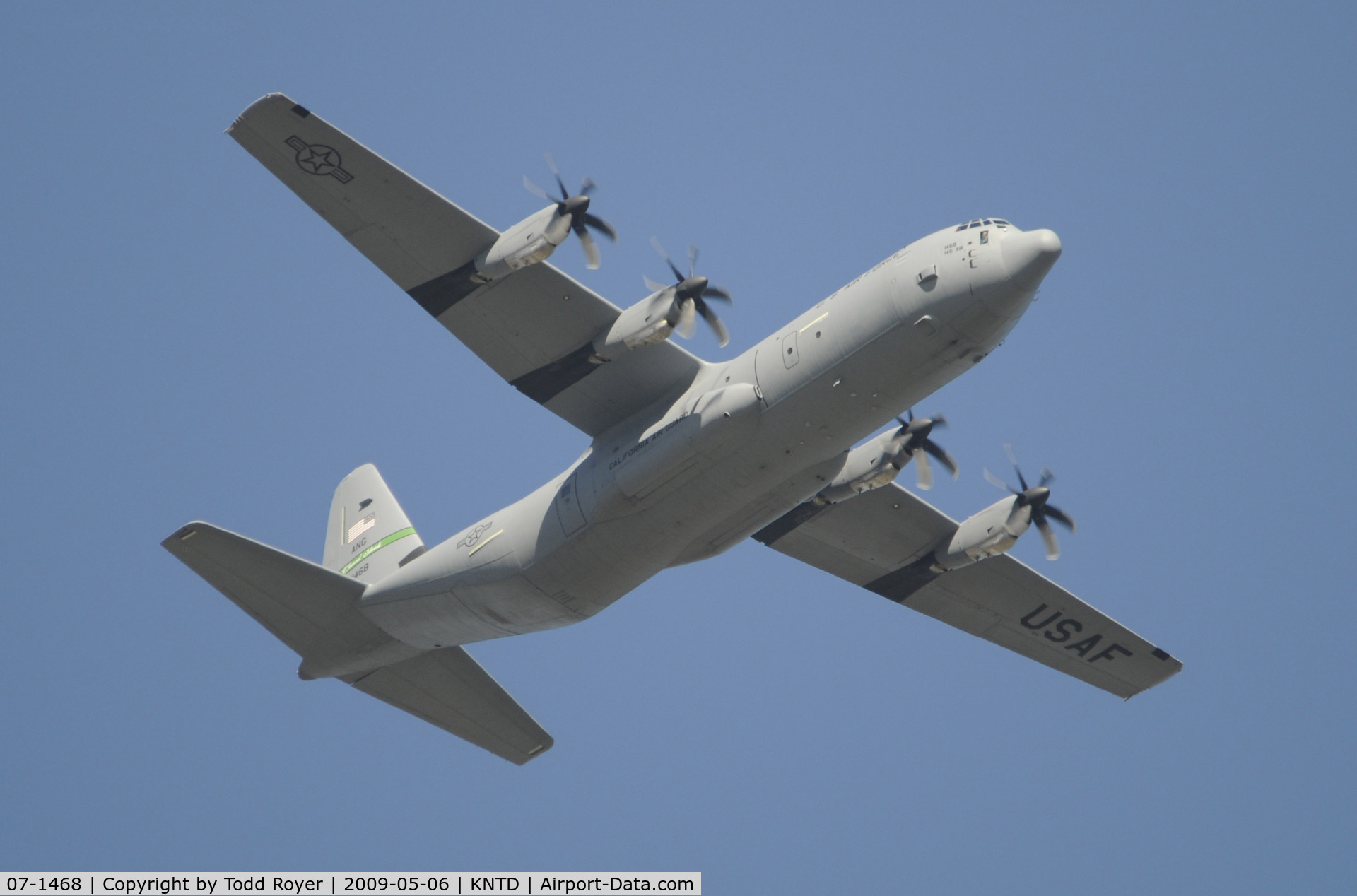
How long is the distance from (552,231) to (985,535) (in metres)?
11.7

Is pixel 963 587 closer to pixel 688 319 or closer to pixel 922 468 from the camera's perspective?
pixel 922 468

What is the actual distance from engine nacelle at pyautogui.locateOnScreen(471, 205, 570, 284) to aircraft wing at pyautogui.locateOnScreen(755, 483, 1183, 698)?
8618 mm

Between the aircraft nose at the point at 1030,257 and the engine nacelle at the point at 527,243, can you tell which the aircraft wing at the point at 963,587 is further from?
the engine nacelle at the point at 527,243

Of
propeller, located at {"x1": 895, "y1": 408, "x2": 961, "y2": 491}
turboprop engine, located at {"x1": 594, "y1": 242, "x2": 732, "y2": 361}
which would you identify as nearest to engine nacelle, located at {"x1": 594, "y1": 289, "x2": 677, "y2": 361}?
turboprop engine, located at {"x1": 594, "y1": 242, "x2": 732, "y2": 361}

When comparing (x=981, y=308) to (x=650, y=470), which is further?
(x=650, y=470)

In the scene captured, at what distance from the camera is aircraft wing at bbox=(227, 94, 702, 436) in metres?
27.6

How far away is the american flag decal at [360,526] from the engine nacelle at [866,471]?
11.1 meters

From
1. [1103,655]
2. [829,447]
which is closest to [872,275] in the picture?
[829,447]

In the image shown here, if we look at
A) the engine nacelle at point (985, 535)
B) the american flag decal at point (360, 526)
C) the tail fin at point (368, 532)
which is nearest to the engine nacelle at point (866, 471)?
the engine nacelle at point (985, 535)

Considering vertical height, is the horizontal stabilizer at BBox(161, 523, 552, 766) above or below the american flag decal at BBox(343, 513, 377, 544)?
below

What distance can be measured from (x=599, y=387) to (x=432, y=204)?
191 inches

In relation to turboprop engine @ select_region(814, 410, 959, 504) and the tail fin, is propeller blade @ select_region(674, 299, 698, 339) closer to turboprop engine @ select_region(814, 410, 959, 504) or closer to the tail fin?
turboprop engine @ select_region(814, 410, 959, 504)

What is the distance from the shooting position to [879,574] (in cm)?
3419

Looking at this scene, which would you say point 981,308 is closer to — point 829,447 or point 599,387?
point 829,447
